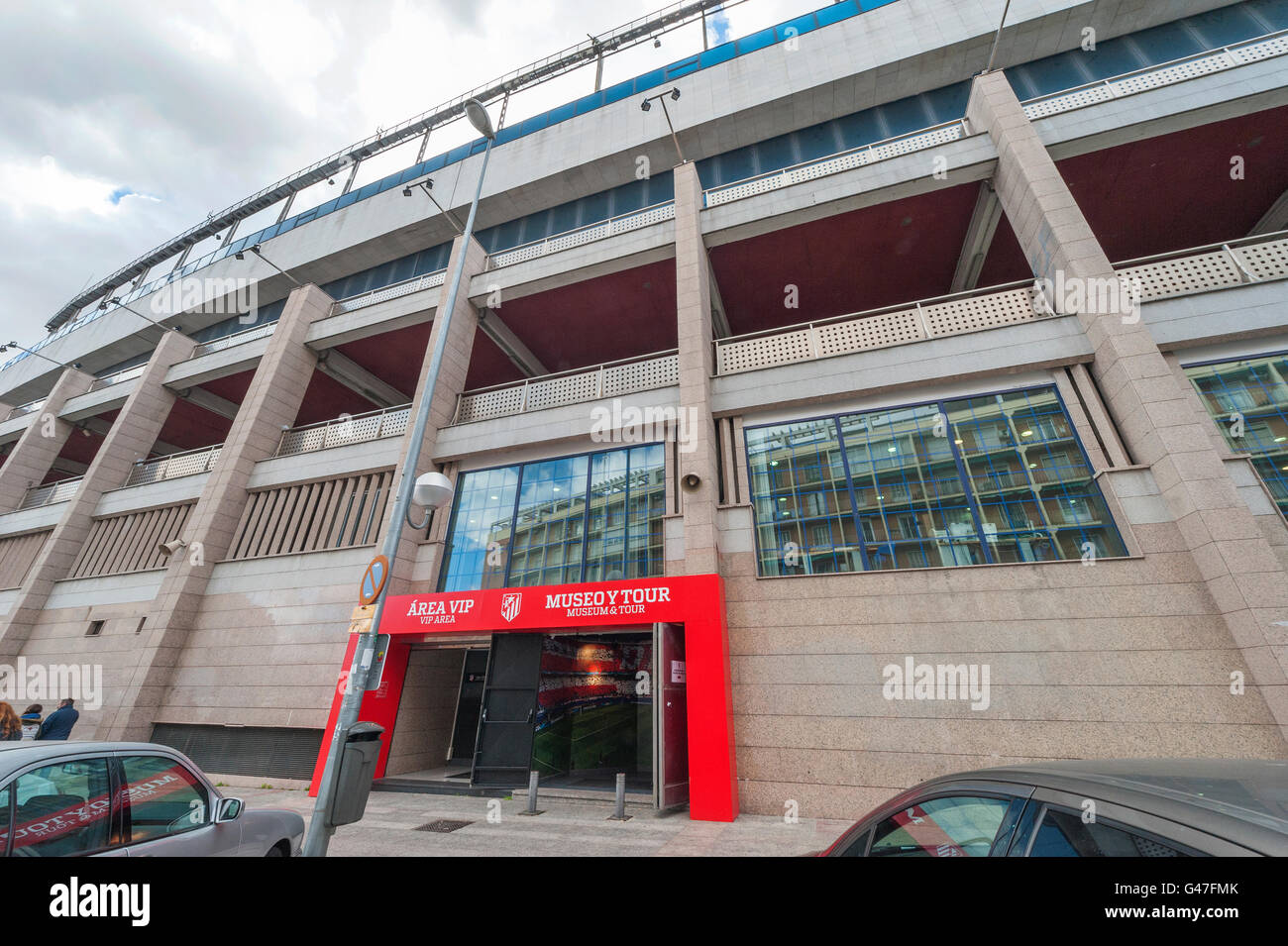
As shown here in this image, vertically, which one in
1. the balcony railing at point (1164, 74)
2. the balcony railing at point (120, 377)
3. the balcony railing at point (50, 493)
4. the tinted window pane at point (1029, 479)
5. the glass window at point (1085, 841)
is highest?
the balcony railing at point (1164, 74)

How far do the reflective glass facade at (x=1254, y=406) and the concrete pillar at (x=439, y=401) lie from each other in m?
15.7

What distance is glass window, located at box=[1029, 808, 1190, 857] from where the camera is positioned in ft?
4.77

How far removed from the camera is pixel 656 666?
959 centimetres

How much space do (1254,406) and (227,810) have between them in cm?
1580

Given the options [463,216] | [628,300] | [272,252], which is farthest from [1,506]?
[628,300]

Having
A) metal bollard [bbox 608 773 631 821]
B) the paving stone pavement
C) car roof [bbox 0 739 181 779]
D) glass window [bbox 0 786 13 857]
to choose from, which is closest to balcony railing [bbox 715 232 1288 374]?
metal bollard [bbox 608 773 631 821]

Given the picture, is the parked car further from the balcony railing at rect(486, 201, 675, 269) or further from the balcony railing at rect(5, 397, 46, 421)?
the balcony railing at rect(5, 397, 46, 421)

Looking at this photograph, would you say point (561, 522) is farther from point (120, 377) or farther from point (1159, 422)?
point (120, 377)

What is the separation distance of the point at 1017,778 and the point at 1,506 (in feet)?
109

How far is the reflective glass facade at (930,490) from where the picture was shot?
31.7 ft

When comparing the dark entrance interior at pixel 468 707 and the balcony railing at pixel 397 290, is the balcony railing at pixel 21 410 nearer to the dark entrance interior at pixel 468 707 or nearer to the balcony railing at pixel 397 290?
the balcony railing at pixel 397 290

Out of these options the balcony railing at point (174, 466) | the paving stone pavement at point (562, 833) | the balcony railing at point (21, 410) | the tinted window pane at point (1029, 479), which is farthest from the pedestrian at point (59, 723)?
the balcony railing at point (21, 410)
